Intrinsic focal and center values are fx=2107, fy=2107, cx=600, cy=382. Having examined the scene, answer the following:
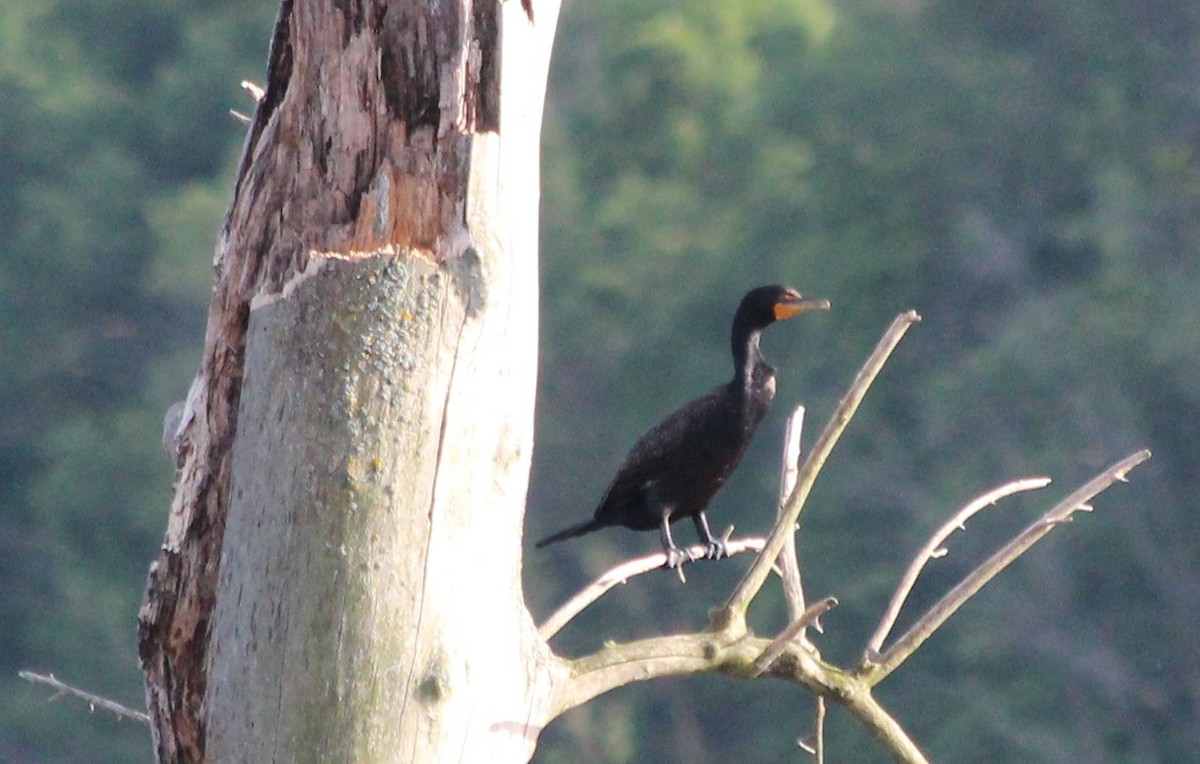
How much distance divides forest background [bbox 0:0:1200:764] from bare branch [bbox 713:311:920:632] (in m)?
12.0

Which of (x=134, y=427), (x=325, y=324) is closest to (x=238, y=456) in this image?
(x=325, y=324)

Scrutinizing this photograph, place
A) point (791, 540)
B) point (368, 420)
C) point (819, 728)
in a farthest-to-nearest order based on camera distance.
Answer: point (791, 540), point (819, 728), point (368, 420)

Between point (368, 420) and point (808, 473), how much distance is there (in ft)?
2.27

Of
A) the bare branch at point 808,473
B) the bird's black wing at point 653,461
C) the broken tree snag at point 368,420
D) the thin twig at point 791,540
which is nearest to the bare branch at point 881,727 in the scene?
the thin twig at point 791,540

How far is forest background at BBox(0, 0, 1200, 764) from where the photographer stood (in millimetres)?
18125

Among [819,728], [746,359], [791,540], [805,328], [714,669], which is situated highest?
[746,359]

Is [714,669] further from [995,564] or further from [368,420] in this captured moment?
[368,420]

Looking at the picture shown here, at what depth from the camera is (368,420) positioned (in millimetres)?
3064

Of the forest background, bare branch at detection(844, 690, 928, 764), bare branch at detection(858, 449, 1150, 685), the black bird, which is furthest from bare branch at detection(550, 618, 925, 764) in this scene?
the forest background

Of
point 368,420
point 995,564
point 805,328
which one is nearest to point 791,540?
point 995,564

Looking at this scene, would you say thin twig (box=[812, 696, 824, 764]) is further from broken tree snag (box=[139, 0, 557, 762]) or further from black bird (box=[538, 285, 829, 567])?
black bird (box=[538, 285, 829, 567])

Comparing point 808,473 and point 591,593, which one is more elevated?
point 808,473

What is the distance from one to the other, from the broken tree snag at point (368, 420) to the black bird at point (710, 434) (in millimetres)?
2642

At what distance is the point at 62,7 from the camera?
31.0m
